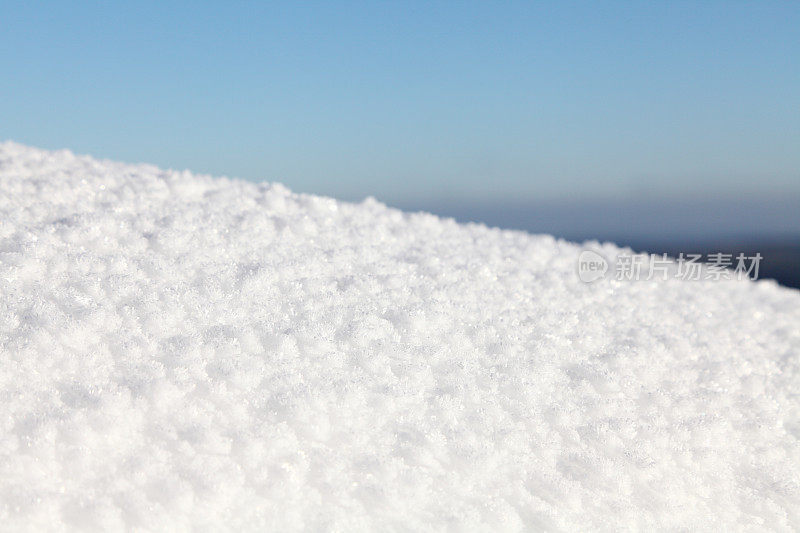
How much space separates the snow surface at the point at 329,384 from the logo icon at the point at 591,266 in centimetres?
32

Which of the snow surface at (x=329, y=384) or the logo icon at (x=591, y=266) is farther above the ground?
the logo icon at (x=591, y=266)

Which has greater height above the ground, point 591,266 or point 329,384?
point 591,266

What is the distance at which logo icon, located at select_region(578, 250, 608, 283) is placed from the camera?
12.3ft

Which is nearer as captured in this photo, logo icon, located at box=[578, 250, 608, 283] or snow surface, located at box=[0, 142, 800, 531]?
snow surface, located at box=[0, 142, 800, 531]

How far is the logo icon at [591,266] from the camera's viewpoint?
374cm

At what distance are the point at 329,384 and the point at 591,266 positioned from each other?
90.6 inches

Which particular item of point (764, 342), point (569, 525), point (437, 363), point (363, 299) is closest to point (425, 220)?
point (363, 299)

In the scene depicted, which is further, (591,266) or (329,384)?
(591,266)

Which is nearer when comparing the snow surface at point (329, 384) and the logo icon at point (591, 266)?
the snow surface at point (329, 384)

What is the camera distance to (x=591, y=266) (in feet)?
12.9

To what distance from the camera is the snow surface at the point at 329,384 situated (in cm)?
185

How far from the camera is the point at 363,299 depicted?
8.97 feet

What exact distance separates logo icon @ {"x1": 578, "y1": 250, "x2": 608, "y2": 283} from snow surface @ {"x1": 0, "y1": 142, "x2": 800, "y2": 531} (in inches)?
12.6

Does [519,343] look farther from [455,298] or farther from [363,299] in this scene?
[363,299]
